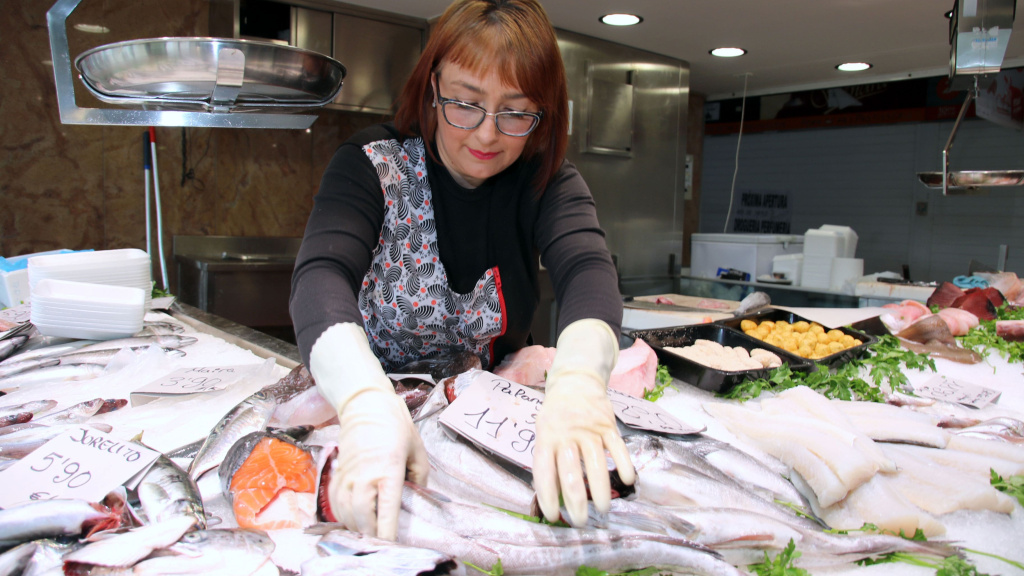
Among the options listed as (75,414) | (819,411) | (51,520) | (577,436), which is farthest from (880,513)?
(75,414)

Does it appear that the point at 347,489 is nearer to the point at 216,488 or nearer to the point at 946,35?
the point at 216,488

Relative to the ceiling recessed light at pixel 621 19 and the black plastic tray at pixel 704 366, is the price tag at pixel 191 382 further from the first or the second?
the ceiling recessed light at pixel 621 19

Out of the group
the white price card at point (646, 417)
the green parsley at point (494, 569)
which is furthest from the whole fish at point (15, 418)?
the white price card at point (646, 417)

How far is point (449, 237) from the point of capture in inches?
67.7

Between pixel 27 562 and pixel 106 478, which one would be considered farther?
pixel 106 478

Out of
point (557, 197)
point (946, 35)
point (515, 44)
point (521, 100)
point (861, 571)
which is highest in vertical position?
point (946, 35)

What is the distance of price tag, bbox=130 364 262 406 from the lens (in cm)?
149

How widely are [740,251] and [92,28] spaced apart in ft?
17.9

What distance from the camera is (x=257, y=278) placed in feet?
15.0

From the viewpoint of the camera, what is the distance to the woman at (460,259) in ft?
3.18

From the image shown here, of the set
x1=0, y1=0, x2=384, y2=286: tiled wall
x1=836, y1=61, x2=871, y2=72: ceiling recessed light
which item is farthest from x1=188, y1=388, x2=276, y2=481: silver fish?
x1=836, y1=61, x2=871, y2=72: ceiling recessed light

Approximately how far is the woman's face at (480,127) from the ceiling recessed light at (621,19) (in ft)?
12.4

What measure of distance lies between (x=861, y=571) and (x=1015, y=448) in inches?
26.4

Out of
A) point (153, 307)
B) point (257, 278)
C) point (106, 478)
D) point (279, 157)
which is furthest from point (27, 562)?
point (279, 157)
